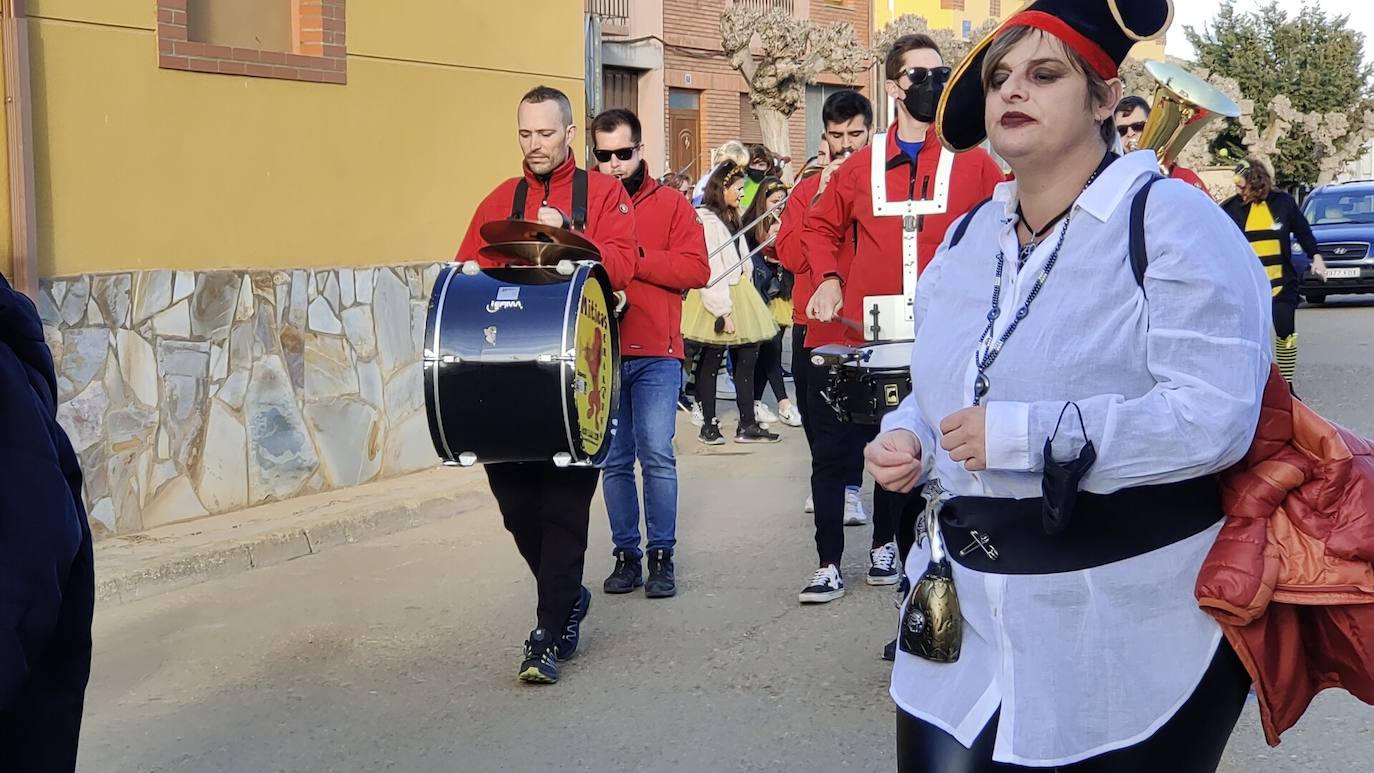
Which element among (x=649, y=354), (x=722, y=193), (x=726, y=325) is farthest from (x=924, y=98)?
(x=722, y=193)

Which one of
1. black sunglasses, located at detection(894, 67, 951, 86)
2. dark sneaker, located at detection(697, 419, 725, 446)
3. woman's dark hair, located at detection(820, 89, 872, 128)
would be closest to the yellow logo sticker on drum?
black sunglasses, located at detection(894, 67, 951, 86)

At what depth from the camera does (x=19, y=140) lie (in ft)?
23.0

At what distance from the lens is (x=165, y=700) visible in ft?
17.8

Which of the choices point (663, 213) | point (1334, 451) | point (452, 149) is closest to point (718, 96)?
point (452, 149)

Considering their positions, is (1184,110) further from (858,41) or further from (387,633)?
(858,41)

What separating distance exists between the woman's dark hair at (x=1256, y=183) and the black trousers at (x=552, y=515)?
791 cm

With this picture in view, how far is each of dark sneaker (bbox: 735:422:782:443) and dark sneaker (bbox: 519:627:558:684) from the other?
18.6 ft

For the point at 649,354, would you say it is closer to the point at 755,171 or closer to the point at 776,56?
the point at 755,171

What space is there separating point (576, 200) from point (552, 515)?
1120mm

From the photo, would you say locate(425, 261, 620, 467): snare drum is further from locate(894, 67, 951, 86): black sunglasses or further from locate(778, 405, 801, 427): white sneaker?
locate(778, 405, 801, 427): white sneaker

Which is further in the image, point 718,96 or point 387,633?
point 718,96

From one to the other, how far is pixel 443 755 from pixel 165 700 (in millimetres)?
1203

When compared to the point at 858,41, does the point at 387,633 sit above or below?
below

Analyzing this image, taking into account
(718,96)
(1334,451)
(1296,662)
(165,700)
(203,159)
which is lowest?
(165,700)
